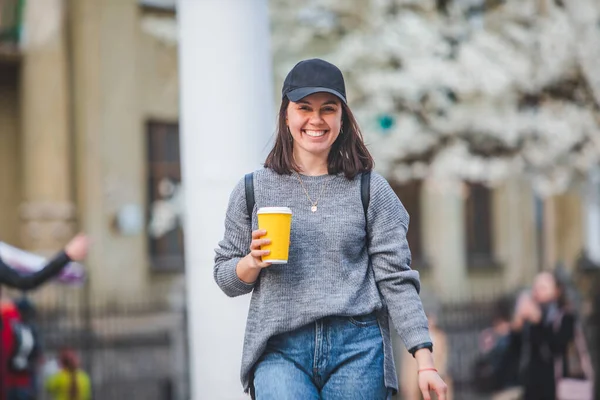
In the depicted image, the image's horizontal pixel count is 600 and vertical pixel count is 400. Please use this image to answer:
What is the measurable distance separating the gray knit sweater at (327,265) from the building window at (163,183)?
1678 centimetres

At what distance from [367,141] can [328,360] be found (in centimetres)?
825

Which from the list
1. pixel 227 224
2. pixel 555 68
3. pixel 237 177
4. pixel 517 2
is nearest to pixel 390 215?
pixel 227 224

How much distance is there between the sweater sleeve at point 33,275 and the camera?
17.1 feet

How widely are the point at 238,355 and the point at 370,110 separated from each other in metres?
7.89

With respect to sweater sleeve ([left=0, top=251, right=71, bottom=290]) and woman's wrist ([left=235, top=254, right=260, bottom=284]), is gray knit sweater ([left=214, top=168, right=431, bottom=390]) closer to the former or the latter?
woman's wrist ([left=235, top=254, right=260, bottom=284])

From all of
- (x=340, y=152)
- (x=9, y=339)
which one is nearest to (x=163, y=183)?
(x=9, y=339)

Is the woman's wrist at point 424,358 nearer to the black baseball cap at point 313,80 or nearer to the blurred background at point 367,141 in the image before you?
the black baseball cap at point 313,80

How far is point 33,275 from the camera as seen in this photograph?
5.34 meters

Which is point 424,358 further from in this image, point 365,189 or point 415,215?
point 415,215

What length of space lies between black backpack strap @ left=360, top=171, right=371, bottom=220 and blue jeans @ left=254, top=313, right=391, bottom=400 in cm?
36

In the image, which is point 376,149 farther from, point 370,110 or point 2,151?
point 2,151

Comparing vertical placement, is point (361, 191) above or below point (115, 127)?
below

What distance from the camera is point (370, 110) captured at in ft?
41.3

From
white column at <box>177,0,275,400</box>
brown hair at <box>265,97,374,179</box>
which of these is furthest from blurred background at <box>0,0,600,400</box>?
brown hair at <box>265,97,374,179</box>
